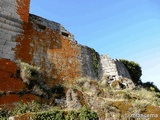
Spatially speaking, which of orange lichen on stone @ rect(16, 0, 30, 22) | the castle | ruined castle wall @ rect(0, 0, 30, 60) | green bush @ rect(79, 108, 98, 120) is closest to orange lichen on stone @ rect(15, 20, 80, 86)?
the castle

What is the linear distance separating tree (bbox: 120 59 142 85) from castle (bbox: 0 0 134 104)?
4.04 m

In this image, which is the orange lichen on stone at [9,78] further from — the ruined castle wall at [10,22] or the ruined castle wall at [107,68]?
the ruined castle wall at [107,68]

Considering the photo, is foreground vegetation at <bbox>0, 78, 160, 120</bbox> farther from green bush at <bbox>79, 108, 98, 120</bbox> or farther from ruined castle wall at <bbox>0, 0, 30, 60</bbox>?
ruined castle wall at <bbox>0, 0, 30, 60</bbox>

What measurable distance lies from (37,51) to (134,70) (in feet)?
37.4

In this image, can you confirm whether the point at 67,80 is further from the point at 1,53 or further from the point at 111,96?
the point at 1,53

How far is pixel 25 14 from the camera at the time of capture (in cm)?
1342

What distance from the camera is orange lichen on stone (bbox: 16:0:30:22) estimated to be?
1320cm

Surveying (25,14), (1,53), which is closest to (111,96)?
(1,53)

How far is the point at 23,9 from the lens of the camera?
530 inches

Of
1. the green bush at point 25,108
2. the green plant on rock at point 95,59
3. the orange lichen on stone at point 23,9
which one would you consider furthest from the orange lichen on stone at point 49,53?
the green bush at point 25,108

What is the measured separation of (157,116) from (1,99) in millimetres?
6200

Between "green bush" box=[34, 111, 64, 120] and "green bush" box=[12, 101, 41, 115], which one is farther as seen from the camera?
"green bush" box=[12, 101, 41, 115]

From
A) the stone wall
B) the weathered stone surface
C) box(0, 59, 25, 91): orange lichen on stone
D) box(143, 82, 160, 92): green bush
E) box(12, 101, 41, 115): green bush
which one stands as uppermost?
the stone wall

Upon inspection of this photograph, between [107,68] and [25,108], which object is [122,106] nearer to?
[25,108]
